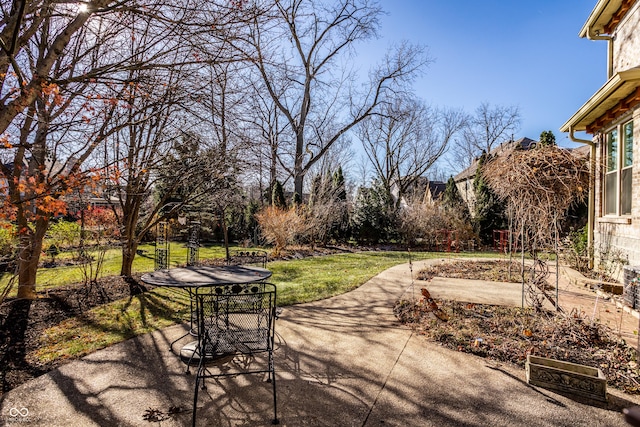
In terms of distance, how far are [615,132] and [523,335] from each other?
5.53 meters

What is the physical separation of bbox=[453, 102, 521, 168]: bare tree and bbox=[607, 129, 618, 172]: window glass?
2145 centimetres

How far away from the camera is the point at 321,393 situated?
2.77m

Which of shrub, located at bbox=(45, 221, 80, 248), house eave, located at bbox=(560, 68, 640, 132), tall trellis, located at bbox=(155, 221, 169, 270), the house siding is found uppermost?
the house siding

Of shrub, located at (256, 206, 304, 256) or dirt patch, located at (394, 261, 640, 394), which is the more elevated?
shrub, located at (256, 206, 304, 256)

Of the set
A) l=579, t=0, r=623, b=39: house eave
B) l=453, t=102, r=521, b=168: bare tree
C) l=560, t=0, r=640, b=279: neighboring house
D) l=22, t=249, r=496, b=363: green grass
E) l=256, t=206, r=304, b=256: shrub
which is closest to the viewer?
l=22, t=249, r=496, b=363: green grass

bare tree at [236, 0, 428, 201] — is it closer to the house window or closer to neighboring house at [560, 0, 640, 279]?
neighboring house at [560, 0, 640, 279]

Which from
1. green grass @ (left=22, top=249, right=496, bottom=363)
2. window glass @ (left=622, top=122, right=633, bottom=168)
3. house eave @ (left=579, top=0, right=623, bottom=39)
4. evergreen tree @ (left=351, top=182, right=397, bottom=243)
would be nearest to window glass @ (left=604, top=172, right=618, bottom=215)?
window glass @ (left=622, top=122, right=633, bottom=168)

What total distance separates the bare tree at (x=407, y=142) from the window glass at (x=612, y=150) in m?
16.9

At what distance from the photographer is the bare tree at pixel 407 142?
79.7ft

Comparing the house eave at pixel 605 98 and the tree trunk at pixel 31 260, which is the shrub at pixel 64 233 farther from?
the house eave at pixel 605 98

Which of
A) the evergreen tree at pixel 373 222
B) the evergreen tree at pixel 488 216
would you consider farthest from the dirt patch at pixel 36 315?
the evergreen tree at pixel 488 216

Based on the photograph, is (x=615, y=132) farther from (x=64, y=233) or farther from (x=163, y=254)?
(x=64, y=233)

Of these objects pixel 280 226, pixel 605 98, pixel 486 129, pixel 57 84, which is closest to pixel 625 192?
pixel 605 98

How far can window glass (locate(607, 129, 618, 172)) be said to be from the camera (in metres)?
6.58
